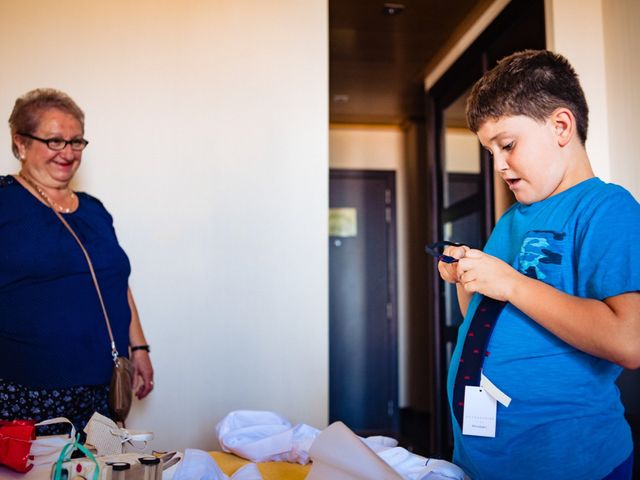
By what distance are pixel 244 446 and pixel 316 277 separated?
1.25m

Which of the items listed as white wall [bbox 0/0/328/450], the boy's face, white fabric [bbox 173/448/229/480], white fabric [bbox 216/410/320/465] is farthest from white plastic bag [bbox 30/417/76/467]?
white wall [bbox 0/0/328/450]

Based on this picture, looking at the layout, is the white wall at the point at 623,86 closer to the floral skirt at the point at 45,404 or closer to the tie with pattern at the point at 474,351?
the tie with pattern at the point at 474,351

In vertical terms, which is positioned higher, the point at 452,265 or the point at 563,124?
the point at 563,124

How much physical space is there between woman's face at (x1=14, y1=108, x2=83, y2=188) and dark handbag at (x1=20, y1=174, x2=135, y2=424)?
0.15ft

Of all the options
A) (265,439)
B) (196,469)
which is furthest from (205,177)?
(196,469)

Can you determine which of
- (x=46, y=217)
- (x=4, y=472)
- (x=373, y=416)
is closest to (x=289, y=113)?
(x=46, y=217)

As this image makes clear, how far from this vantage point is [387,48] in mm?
4223

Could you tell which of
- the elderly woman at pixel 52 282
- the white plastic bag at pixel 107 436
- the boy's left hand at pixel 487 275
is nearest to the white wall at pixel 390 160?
the elderly woman at pixel 52 282

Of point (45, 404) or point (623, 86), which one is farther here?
point (623, 86)

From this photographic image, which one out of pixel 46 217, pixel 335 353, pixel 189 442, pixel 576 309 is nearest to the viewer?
pixel 576 309

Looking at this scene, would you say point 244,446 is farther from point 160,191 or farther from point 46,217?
point 160,191

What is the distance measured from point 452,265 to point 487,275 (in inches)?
5.2

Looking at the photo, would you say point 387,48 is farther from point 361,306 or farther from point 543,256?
point 543,256

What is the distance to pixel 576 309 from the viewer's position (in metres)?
0.93
